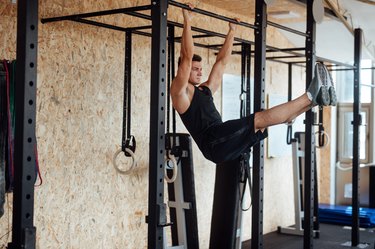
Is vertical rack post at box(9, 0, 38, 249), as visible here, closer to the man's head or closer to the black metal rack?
the black metal rack

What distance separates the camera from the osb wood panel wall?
3.71m

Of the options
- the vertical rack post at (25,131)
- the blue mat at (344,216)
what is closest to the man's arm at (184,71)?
the vertical rack post at (25,131)

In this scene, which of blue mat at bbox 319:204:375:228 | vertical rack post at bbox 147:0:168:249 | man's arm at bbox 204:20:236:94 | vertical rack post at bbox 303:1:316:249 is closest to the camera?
vertical rack post at bbox 147:0:168:249

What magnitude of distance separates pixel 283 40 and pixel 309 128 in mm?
2530

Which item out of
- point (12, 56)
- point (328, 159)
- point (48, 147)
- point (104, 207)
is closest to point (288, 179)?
point (328, 159)

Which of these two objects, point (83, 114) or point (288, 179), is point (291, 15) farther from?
point (83, 114)

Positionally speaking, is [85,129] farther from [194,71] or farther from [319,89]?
[319,89]

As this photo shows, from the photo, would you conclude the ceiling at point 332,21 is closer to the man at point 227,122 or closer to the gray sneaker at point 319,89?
the gray sneaker at point 319,89

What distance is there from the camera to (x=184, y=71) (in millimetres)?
3314

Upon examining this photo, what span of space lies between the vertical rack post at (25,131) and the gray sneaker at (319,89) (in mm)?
1941

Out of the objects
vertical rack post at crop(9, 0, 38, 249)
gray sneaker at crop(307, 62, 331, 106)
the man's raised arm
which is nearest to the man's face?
the man's raised arm

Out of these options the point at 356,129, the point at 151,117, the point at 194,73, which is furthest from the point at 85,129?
the point at 356,129

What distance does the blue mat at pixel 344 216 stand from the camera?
6.78 metres

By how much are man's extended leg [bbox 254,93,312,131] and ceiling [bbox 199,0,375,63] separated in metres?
1.47
